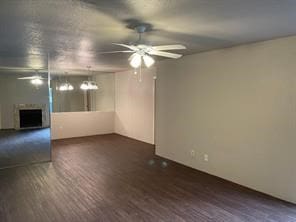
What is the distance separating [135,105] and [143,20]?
5.30 m

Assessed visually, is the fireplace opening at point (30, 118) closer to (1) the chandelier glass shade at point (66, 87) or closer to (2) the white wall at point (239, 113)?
(1) the chandelier glass shade at point (66, 87)

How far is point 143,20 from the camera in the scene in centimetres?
237

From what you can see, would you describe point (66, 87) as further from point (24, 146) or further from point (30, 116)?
point (24, 146)

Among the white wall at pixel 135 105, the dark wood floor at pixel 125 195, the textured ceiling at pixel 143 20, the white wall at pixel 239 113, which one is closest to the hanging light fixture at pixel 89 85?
the white wall at pixel 135 105

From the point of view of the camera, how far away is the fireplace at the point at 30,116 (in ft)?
18.3

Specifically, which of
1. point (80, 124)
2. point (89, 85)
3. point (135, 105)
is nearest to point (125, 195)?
point (135, 105)

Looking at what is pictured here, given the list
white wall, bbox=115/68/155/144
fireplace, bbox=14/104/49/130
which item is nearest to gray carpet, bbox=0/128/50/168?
fireplace, bbox=14/104/49/130

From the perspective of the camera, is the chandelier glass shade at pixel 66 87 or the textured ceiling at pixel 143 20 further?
the chandelier glass shade at pixel 66 87

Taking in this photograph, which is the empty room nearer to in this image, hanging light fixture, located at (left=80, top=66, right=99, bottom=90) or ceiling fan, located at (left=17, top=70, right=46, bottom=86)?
ceiling fan, located at (left=17, top=70, right=46, bottom=86)

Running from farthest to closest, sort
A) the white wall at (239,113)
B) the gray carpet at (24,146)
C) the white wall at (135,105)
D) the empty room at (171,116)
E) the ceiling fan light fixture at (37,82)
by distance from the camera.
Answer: the white wall at (135,105), the ceiling fan light fixture at (37,82), the gray carpet at (24,146), the white wall at (239,113), the empty room at (171,116)

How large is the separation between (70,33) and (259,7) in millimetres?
2198

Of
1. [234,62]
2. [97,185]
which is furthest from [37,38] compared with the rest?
[234,62]

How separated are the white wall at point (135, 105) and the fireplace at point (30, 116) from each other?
9.24 feet

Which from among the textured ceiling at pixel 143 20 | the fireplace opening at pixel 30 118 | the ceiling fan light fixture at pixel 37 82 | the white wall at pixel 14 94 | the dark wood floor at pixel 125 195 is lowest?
the dark wood floor at pixel 125 195
